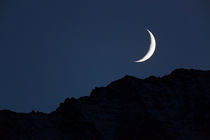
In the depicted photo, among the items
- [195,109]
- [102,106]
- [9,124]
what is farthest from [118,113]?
[9,124]

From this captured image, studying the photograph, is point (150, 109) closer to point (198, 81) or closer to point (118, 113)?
point (118, 113)

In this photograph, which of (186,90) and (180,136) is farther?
(186,90)

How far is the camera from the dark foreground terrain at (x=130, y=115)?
80.5 metres

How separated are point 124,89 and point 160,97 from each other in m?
8.34

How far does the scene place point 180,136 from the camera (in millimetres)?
80375

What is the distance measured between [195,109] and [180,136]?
9525mm

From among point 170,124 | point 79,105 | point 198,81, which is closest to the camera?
point 170,124

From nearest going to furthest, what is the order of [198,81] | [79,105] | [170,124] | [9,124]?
1. [9,124]
2. [170,124]
3. [79,105]
4. [198,81]

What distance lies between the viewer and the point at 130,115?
8612 cm

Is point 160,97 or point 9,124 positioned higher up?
point 160,97

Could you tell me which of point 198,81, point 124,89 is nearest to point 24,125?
point 124,89

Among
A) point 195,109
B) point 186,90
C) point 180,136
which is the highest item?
point 186,90

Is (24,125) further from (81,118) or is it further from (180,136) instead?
(180,136)

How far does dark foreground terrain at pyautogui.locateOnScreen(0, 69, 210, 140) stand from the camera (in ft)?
264
